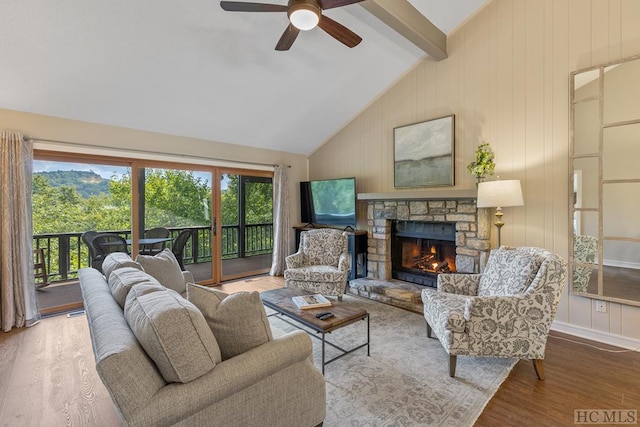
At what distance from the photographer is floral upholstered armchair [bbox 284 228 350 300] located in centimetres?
387

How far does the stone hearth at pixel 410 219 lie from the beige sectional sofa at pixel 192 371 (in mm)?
2532

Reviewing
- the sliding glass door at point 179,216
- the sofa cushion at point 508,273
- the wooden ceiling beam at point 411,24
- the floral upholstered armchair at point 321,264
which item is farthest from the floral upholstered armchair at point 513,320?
the sliding glass door at point 179,216

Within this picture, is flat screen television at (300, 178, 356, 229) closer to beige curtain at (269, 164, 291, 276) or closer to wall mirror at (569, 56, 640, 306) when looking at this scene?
beige curtain at (269, 164, 291, 276)

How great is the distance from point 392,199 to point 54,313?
180 inches

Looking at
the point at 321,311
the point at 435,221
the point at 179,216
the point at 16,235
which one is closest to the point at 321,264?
the point at 435,221

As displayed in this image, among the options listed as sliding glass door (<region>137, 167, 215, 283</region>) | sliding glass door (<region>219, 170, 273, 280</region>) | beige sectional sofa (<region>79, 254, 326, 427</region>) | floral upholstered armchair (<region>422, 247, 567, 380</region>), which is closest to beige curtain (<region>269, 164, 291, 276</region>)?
sliding glass door (<region>219, 170, 273, 280</region>)

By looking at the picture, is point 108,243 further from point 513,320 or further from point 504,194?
point 504,194

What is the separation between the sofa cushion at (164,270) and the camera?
2773 millimetres

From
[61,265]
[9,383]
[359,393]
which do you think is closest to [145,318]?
[359,393]

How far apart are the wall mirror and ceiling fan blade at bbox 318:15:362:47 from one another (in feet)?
7.50

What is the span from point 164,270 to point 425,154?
3554 mm

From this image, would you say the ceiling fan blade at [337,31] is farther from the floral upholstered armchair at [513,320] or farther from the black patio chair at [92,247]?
the black patio chair at [92,247]

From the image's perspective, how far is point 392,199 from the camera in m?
4.35

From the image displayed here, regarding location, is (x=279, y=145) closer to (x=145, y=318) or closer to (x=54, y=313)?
(x=54, y=313)
